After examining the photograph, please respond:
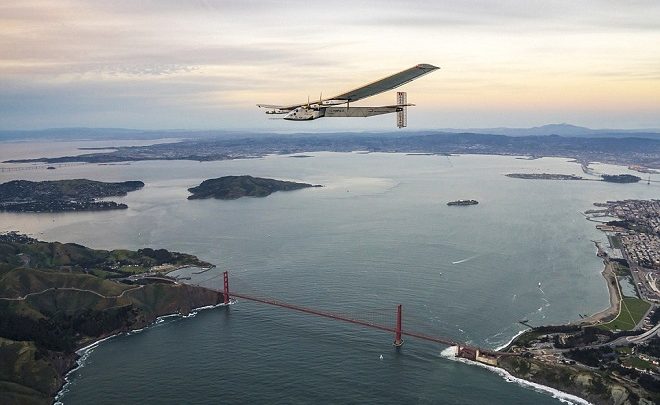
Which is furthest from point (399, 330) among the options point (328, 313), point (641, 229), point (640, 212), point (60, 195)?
point (60, 195)

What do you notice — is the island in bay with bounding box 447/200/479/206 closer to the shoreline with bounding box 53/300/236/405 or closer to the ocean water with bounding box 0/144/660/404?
the ocean water with bounding box 0/144/660/404

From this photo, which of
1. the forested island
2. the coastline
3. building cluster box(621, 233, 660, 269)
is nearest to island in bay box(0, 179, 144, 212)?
the forested island

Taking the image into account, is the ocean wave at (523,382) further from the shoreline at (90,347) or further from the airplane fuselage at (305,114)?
the airplane fuselage at (305,114)

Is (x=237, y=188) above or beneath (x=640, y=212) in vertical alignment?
above

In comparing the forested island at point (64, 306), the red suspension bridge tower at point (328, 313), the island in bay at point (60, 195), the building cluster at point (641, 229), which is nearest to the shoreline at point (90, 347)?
the forested island at point (64, 306)

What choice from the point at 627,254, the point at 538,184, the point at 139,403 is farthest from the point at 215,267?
the point at 538,184

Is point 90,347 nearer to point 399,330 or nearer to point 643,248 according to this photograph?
point 399,330
